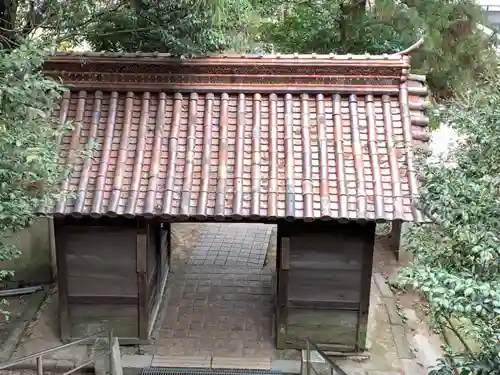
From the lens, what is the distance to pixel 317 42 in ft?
36.2

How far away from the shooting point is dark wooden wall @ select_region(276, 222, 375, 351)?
721cm

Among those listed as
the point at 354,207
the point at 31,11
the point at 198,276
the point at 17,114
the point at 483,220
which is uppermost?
the point at 31,11

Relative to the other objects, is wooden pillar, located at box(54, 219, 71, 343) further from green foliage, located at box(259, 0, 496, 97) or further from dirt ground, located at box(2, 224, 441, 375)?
green foliage, located at box(259, 0, 496, 97)

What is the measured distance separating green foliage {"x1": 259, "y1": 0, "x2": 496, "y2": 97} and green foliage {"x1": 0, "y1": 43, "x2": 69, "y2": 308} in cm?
667

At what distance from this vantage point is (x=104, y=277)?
748 centimetres

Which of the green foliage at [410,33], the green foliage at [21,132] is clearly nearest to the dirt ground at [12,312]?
the green foliage at [21,132]

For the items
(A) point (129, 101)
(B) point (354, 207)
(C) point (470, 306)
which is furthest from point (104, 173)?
(C) point (470, 306)

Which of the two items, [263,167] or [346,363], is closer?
[263,167]

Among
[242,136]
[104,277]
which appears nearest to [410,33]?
[242,136]

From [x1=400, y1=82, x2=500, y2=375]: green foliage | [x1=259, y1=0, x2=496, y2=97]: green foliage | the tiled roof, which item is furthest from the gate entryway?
[x1=259, y1=0, x2=496, y2=97]: green foliage

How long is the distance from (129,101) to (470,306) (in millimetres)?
5089

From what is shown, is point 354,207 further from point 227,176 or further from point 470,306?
point 470,306

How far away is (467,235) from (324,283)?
366 cm

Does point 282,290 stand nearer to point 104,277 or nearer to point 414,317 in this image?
point 104,277
